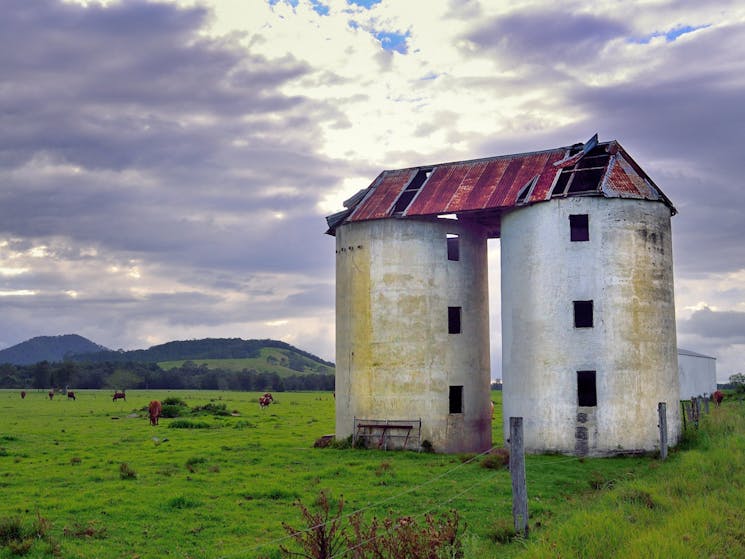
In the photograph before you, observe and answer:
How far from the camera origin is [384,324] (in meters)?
31.9

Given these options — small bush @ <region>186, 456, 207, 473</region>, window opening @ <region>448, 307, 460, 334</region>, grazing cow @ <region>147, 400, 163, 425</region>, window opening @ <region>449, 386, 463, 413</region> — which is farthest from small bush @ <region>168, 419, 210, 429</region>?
window opening @ <region>448, 307, 460, 334</region>

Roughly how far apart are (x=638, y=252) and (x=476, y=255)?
7301 millimetres

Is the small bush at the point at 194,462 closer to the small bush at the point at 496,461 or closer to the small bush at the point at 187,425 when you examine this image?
A: the small bush at the point at 496,461

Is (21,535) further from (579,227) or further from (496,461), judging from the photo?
(579,227)

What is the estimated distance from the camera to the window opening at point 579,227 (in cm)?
2947

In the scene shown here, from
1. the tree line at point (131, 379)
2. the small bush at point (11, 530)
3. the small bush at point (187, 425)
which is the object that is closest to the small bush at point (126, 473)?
the small bush at point (11, 530)

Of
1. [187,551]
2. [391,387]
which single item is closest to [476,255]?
[391,387]

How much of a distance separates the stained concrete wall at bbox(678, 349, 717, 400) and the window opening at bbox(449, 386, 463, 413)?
3289 cm

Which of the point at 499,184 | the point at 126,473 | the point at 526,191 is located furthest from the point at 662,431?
the point at 126,473

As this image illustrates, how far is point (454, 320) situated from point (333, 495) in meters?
14.0

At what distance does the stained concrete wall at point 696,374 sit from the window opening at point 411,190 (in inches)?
1294

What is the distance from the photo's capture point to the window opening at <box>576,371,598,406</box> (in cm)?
2828

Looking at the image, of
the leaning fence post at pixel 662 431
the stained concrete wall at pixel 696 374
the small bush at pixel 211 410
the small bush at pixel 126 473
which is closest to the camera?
the small bush at pixel 126 473

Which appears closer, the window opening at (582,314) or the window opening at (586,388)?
the window opening at (586,388)
